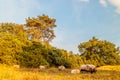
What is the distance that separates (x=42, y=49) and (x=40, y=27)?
69.9ft

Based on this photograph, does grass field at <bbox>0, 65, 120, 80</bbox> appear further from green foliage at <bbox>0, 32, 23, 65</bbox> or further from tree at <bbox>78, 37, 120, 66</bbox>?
tree at <bbox>78, 37, 120, 66</bbox>

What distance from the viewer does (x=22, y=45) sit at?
29062 mm

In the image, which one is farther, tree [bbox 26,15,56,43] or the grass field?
tree [bbox 26,15,56,43]

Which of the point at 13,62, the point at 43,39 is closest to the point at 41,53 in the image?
the point at 13,62

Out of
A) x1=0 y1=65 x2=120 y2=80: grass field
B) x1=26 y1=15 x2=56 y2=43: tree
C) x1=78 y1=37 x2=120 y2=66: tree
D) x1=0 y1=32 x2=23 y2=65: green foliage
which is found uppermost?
x1=26 y1=15 x2=56 y2=43: tree

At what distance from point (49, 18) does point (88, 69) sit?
113 feet

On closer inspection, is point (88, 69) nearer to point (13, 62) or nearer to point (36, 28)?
point (13, 62)

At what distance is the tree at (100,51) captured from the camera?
46.8 metres

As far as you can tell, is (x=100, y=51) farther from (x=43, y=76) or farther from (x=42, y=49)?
(x=43, y=76)

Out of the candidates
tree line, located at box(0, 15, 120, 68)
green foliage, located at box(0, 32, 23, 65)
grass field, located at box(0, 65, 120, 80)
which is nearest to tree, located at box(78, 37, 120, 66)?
tree line, located at box(0, 15, 120, 68)

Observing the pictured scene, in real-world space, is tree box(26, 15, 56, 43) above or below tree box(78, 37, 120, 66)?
above

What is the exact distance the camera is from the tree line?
27562 mm

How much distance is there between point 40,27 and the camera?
50.4m

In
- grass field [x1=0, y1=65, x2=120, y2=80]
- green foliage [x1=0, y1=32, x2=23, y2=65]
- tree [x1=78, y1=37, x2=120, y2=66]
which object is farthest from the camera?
tree [x1=78, y1=37, x2=120, y2=66]
